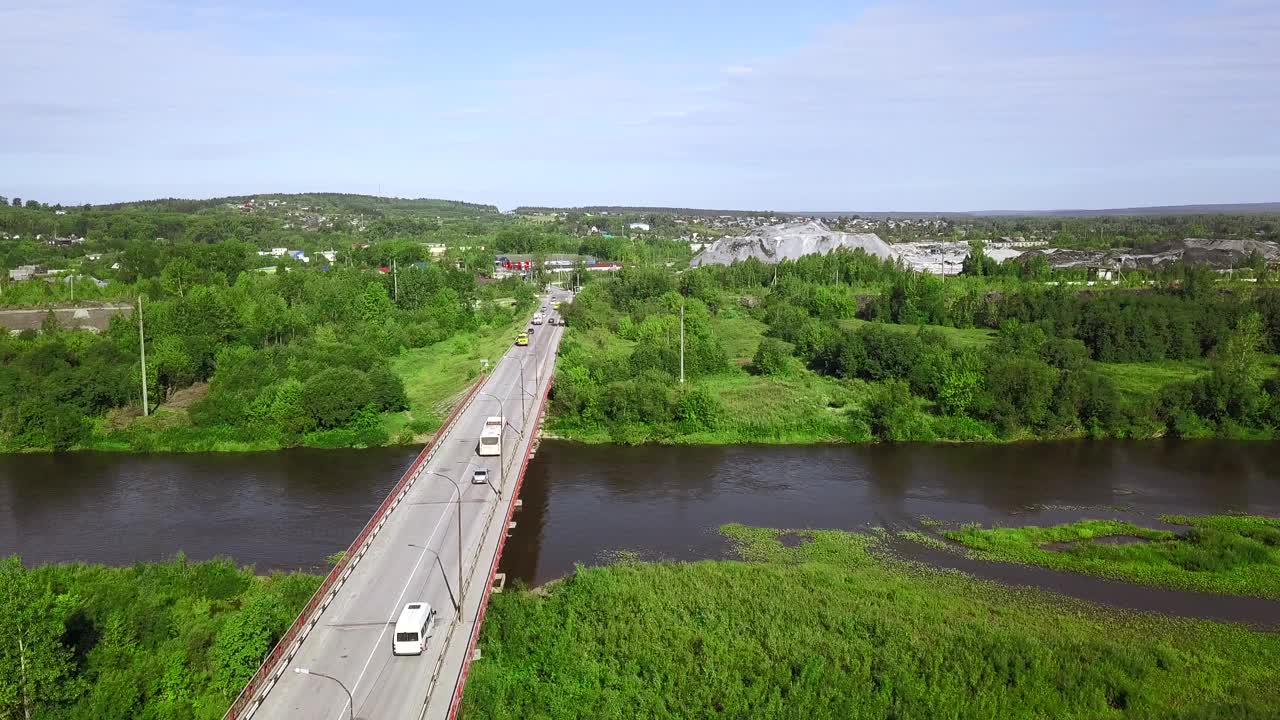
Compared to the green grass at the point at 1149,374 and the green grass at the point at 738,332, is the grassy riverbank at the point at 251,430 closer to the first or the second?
the green grass at the point at 738,332

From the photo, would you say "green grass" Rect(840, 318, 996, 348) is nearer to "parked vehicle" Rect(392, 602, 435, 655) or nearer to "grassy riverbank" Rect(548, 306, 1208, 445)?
"grassy riverbank" Rect(548, 306, 1208, 445)

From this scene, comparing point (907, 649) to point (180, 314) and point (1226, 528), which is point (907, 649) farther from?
point (180, 314)

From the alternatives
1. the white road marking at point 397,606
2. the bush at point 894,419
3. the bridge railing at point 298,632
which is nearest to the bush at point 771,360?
the bush at point 894,419

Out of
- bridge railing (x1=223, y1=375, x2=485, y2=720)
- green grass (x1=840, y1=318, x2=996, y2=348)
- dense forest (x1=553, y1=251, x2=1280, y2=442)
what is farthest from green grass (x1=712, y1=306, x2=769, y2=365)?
bridge railing (x1=223, y1=375, x2=485, y2=720)

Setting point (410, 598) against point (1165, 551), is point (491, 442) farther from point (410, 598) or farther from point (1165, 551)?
point (1165, 551)

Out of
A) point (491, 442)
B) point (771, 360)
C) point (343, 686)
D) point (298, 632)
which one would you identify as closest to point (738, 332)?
point (771, 360)

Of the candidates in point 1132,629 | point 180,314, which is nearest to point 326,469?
point 180,314
